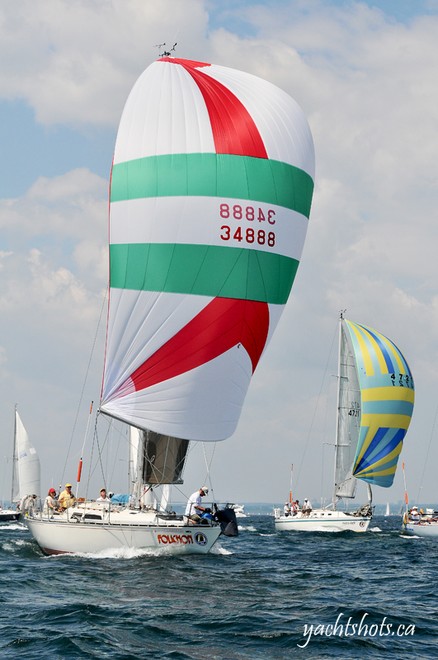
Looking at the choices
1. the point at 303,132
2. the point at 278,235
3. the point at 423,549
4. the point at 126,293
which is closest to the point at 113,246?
the point at 126,293

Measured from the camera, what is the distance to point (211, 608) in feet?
54.7

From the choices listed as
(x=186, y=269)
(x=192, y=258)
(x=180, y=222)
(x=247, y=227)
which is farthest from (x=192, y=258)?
(x=247, y=227)

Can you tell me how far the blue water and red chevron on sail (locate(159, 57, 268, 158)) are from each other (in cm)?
1126

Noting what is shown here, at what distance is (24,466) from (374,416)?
84.1 feet

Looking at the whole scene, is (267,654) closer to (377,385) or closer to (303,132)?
(303,132)

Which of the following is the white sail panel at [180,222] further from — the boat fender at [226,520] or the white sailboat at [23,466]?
the white sailboat at [23,466]

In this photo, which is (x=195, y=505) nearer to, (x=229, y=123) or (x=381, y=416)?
(x=229, y=123)

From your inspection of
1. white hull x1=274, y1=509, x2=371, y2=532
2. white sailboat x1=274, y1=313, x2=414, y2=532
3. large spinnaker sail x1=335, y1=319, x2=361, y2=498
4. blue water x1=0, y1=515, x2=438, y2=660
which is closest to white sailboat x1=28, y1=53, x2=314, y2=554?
blue water x1=0, y1=515, x2=438, y2=660

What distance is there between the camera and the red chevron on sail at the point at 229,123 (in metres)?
25.3

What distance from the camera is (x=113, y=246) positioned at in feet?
81.8

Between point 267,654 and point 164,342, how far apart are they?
12.1m

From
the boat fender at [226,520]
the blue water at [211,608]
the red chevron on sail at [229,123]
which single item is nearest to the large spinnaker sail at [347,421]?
the blue water at [211,608]

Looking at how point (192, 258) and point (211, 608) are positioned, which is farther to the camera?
point (192, 258)

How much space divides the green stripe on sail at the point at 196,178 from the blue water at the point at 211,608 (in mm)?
9757
